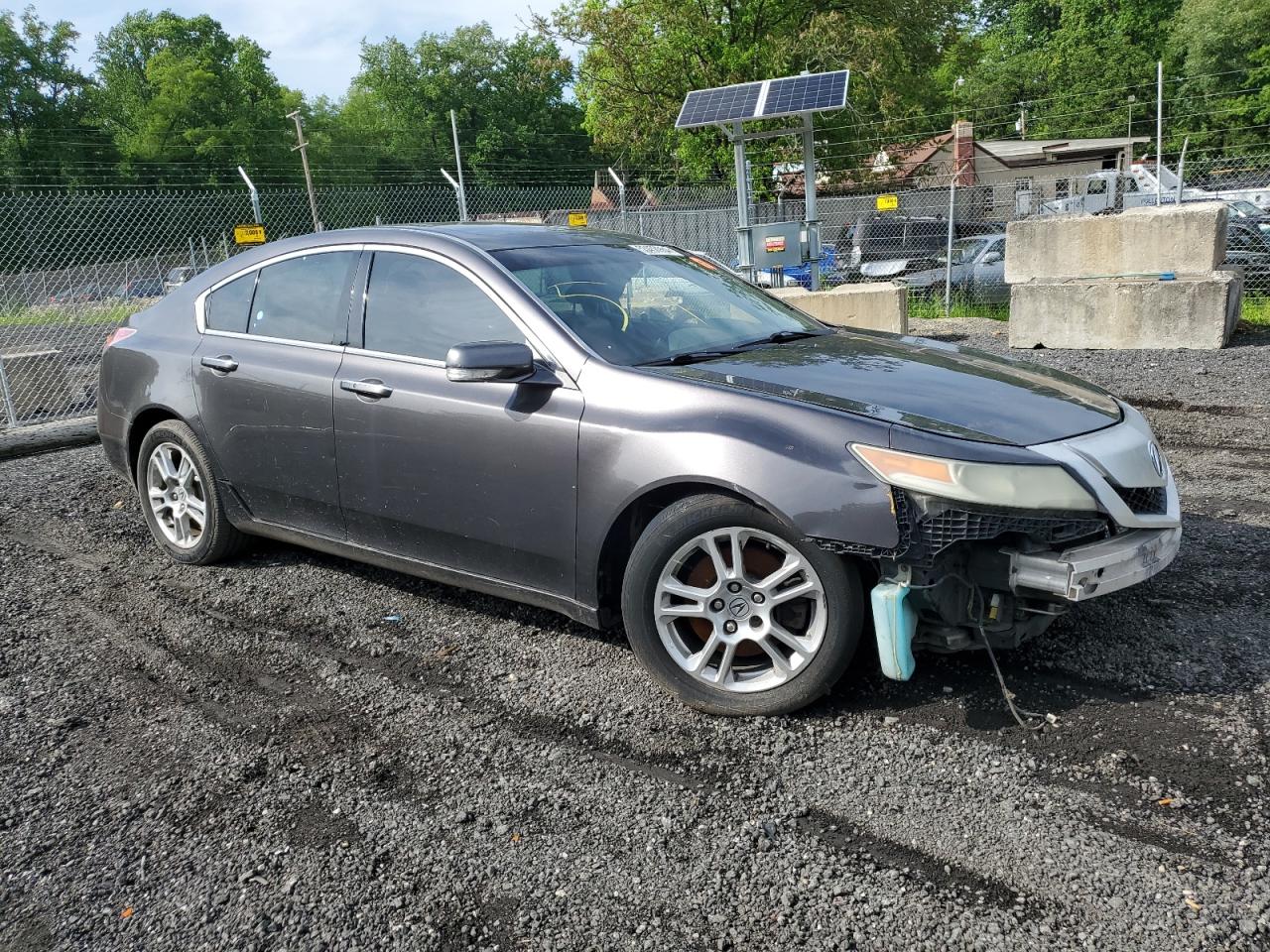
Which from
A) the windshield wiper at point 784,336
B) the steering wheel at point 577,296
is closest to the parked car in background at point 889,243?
the windshield wiper at point 784,336

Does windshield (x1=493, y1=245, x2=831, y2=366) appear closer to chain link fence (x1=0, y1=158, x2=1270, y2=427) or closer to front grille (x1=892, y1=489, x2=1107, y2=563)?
front grille (x1=892, y1=489, x2=1107, y2=563)

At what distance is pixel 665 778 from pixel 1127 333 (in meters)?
9.29

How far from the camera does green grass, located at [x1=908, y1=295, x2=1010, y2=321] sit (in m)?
15.2

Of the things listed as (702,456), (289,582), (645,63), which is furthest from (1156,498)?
(645,63)

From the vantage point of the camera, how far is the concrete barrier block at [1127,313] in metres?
9.97

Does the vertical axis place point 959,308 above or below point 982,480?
below

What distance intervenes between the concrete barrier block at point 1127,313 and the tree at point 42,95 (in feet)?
182

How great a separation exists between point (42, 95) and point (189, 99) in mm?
8012

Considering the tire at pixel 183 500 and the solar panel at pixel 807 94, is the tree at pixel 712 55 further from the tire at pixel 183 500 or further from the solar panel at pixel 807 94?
A: the tire at pixel 183 500

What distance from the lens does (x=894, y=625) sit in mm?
2951

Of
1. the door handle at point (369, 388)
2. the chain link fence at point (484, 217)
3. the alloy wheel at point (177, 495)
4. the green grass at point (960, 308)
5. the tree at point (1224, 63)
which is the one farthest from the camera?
the tree at point (1224, 63)

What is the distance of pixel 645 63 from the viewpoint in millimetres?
26203

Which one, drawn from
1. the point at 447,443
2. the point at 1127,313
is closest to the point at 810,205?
the point at 1127,313

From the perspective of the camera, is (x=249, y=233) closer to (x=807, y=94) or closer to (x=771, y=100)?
(x=771, y=100)
